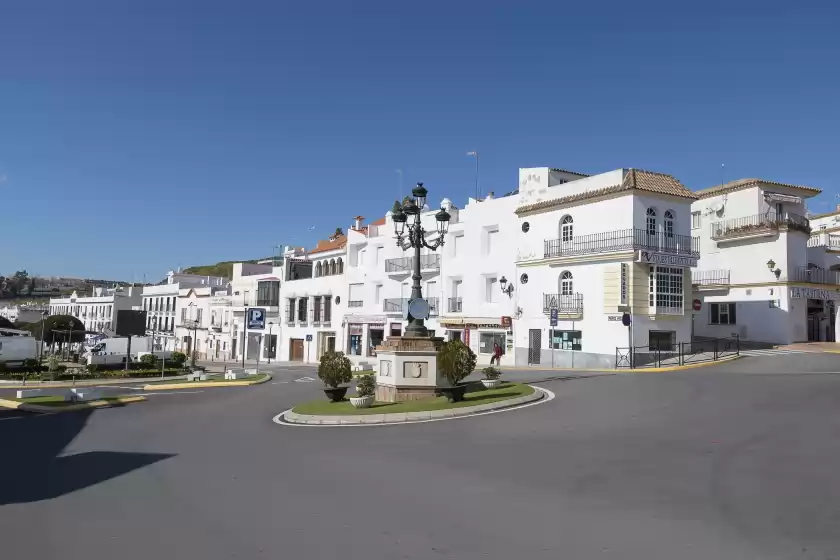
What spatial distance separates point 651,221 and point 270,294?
38.4 meters

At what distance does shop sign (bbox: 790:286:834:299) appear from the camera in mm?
35594

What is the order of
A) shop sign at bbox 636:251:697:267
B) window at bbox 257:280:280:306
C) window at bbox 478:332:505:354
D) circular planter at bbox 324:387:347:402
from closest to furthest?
circular planter at bbox 324:387:347:402 → shop sign at bbox 636:251:697:267 → window at bbox 478:332:505:354 → window at bbox 257:280:280:306

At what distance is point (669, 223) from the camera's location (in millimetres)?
32531

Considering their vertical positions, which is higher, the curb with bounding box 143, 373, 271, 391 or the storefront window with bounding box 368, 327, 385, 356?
the storefront window with bounding box 368, 327, 385, 356

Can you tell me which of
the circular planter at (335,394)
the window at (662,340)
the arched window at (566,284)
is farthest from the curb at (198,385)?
the window at (662,340)

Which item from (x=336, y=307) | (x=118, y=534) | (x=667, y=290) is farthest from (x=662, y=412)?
(x=336, y=307)

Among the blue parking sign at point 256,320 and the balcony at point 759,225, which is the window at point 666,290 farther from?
the blue parking sign at point 256,320

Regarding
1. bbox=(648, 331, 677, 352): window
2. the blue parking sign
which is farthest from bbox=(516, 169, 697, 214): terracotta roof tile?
the blue parking sign

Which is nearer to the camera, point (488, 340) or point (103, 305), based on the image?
point (488, 340)

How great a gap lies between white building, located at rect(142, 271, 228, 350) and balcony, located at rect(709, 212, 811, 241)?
5407 cm

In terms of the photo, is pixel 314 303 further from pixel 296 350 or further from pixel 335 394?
pixel 335 394

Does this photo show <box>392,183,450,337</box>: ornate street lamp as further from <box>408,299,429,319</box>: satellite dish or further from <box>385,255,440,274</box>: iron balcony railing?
<box>385,255,440,274</box>: iron balcony railing

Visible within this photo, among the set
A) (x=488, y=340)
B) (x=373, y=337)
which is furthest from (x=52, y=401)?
(x=373, y=337)

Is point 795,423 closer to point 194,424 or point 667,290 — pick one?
point 194,424
